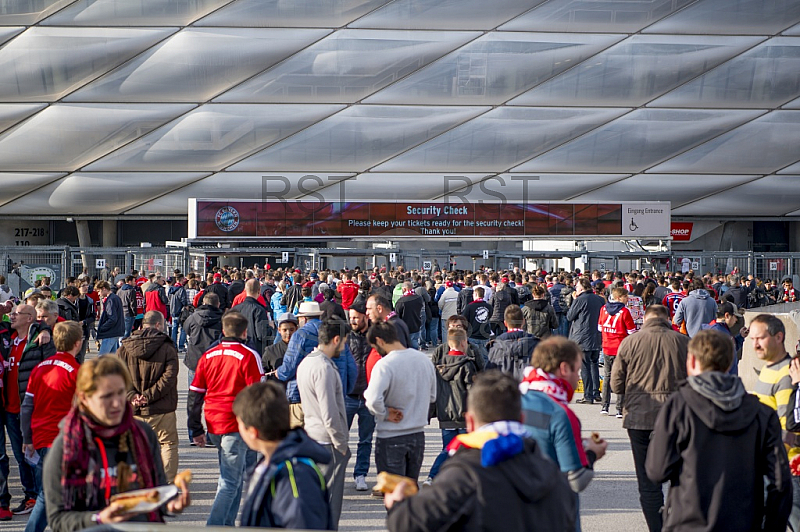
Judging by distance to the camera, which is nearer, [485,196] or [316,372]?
[316,372]

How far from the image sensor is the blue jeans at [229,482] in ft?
19.7

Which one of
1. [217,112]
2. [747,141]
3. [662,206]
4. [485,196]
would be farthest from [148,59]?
[747,141]

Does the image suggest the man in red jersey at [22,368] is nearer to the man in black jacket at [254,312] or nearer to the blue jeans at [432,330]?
the man in black jacket at [254,312]

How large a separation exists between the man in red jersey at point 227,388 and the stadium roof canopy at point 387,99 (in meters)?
28.1

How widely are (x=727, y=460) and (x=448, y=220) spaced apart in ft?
93.0

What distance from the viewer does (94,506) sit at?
3.68m

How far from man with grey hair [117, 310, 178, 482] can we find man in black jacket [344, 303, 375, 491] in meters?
1.40

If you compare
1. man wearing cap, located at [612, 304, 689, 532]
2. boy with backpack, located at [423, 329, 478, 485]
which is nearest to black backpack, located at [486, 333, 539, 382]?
boy with backpack, located at [423, 329, 478, 485]

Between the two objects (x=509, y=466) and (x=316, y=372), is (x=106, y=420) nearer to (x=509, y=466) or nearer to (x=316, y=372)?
(x=509, y=466)

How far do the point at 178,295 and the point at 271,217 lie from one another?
49.0 feet

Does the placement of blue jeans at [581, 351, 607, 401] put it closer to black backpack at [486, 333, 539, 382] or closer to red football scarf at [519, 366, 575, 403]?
black backpack at [486, 333, 539, 382]

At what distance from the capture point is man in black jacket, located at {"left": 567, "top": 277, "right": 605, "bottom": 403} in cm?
1186

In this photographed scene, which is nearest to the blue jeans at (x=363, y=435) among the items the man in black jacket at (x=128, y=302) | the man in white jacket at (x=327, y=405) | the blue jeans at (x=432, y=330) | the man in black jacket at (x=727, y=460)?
the man in white jacket at (x=327, y=405)

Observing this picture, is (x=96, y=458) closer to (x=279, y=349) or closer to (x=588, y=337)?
(x=279, y=349)
